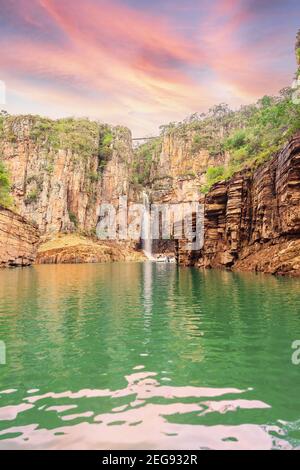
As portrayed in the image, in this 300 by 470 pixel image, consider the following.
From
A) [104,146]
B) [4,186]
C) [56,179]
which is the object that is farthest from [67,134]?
[4,186]

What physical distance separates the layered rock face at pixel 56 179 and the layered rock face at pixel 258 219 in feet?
250

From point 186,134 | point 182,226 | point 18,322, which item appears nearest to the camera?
point 18,322

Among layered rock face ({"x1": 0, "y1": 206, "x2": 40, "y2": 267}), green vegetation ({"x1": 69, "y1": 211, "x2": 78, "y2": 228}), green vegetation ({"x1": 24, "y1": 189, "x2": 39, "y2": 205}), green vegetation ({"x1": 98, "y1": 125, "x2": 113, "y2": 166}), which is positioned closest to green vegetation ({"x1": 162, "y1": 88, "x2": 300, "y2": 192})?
green vegetation ({"x1": 98, "y1": 125, "x2": 113, "y2": 166})

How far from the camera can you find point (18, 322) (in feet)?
58.3

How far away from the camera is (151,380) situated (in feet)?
33.1

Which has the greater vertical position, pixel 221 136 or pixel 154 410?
pixel 221 136

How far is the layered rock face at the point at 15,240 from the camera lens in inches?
3019

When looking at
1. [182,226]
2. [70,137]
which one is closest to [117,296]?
[182,226]

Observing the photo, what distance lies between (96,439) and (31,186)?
133 meters

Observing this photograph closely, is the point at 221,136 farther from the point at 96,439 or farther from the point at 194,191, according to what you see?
the point at 96,439

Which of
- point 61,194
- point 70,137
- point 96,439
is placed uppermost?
point 70,137

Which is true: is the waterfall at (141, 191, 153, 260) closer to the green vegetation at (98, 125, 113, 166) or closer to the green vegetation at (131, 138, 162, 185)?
the green vegetation at (131, 138, 162, 185)

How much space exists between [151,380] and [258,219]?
44033 millimetres

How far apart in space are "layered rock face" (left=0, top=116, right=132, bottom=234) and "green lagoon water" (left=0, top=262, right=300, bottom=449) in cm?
11520
